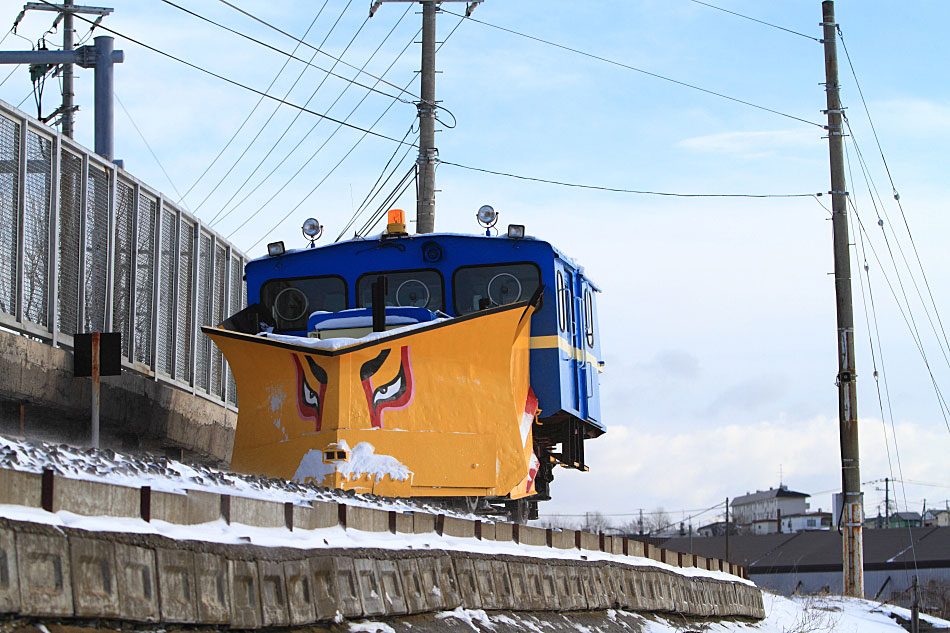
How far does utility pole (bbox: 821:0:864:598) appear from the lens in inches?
781

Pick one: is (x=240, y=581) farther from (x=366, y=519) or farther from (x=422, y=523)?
(x=422, y=523)

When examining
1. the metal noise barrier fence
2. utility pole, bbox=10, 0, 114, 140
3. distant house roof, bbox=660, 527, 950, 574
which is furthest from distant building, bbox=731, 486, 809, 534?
the metal noise barrier fence

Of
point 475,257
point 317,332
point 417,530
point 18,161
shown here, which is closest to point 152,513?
point 417,530

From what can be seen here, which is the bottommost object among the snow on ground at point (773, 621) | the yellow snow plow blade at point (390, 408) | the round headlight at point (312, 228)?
the snow on ground at point (773, 621)

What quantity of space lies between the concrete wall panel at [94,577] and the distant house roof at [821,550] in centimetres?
4729

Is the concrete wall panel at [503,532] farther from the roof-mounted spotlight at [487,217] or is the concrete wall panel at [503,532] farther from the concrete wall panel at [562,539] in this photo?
the roof-mounted spotlight at [487,217]

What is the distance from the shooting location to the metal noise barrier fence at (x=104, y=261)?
12.7 m

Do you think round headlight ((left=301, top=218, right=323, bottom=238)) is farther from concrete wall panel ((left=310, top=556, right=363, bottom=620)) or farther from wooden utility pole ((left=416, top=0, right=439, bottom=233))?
concrete wall panel ((left=310, top=556, right=363, bottom=620))

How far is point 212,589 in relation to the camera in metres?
4.55

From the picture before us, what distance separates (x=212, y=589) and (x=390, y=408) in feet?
16.9

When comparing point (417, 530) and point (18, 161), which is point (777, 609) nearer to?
point (417, 530)

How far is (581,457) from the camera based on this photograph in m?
13.4

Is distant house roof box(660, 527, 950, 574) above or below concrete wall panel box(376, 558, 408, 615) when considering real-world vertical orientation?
below

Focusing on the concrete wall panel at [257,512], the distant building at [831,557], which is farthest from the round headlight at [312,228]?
the distant building at [831,557]
